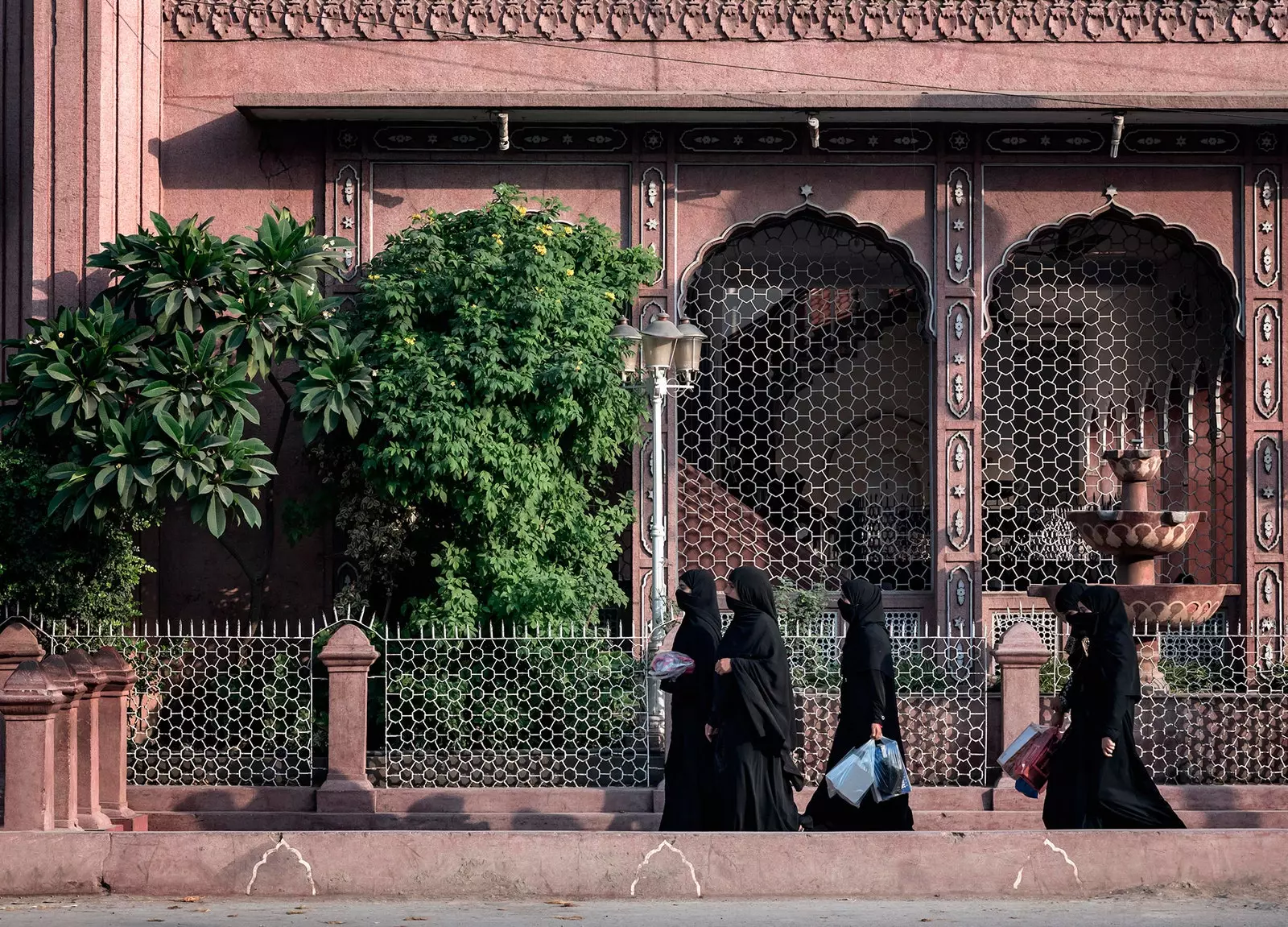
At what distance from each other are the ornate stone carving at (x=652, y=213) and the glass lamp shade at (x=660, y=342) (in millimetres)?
2013

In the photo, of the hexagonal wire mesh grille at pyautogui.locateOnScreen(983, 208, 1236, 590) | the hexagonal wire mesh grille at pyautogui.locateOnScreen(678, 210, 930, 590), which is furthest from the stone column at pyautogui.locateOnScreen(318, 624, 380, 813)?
the hexagonal wire mesh grille at pyautogui.locateOnScreen(983, 208, 1236, 590)

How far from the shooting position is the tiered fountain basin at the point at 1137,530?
11.0 meters

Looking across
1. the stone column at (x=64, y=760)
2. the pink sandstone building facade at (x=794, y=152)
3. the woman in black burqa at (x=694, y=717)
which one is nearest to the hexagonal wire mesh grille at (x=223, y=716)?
the stone column at (x=64, y=760)

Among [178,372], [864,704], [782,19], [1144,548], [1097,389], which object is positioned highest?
[782,19]

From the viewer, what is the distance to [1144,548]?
11227mm

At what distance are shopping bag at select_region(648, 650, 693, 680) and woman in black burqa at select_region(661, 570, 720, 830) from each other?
128 mm

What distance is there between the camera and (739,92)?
1295 cm

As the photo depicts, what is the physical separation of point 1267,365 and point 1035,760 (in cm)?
659

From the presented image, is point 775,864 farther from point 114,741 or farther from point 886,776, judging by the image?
point 114,741

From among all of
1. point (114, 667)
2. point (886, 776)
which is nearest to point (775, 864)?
point (886, 776)

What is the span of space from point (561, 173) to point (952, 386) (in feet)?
12.1

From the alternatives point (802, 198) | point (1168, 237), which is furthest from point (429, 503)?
point (1168, 237)

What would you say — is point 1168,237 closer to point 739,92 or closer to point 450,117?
point 739,92

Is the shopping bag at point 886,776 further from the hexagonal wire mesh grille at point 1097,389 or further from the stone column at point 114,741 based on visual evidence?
the hexagonal wire mesh grille at point 1097,389
